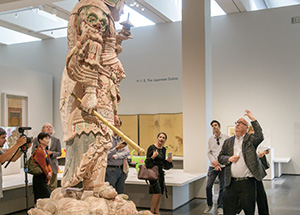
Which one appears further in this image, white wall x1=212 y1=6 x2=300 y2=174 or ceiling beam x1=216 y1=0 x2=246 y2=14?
white wall x1=212 y1=6 x2=300 y2=174

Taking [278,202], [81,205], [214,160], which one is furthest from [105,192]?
[278,202]

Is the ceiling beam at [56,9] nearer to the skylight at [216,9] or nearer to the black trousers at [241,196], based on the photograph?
the skylight at [216,9]

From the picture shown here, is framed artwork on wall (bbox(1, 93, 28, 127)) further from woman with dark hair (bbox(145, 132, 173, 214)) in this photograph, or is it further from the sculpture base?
the sculpture base

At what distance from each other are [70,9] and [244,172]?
376 inches

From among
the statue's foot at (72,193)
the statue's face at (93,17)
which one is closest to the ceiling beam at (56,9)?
the statue's face at (93,17)

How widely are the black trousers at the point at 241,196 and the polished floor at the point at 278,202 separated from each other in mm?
1934

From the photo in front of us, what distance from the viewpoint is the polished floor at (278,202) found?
7.26 metres

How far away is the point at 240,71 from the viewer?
42.9ft

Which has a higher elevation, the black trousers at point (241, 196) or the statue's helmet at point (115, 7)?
Answer: the statue's helmet at point (115, 7)

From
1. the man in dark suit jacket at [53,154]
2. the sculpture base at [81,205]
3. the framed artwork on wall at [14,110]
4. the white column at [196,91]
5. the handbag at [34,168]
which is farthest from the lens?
the framed artwork on wall at [14,110]

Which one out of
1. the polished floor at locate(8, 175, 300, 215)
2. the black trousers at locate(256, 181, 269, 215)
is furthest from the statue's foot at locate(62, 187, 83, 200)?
the polished floor at locate(8, 175, 300, 215)

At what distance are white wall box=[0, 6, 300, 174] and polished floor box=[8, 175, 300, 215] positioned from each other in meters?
2.56

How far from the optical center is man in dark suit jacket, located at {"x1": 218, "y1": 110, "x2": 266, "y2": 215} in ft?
17.1

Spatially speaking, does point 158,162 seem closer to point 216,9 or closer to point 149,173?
point 149,173
